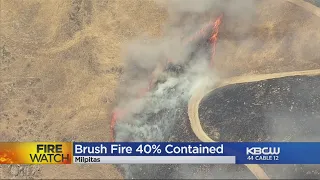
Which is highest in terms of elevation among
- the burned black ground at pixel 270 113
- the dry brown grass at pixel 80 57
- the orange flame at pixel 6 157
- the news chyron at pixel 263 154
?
the dry brown grass at pixel 80 57

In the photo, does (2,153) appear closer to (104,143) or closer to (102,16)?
(104,143)

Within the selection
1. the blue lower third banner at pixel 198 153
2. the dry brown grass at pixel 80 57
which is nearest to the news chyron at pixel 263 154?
the blue lower third banner at pixel 198 153

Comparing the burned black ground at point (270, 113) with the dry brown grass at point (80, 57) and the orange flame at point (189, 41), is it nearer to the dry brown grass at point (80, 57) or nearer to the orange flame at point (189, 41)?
the dry brown grass at point (80, 57)

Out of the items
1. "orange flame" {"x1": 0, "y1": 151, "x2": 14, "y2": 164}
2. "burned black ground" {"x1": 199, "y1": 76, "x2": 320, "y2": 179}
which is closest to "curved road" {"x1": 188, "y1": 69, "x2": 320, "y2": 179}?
"burned black ground" {"x1": 199, "y1": 76, "x2": 320, "y2": 179}

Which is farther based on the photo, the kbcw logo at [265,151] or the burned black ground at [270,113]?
the burned black ground at [270,113]

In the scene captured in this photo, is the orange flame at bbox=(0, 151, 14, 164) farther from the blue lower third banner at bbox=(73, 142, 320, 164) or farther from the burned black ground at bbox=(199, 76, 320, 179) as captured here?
the burned black ground at bbox=(199, 76, 320, 179)

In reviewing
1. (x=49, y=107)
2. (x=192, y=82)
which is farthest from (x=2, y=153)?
(x=192, y=82)

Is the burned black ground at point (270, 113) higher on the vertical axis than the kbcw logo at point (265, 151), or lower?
higher
